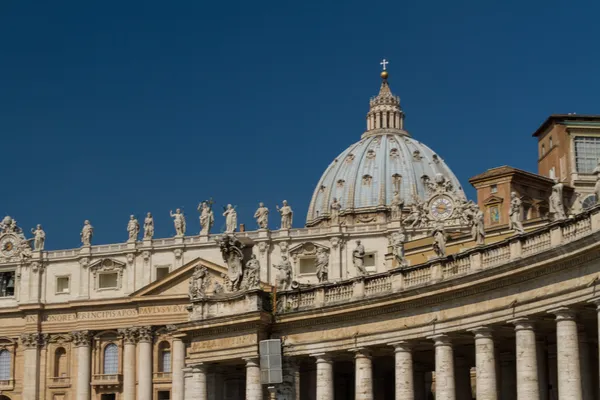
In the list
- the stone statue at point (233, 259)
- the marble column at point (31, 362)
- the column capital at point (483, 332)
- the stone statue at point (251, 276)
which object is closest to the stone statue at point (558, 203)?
the column capital at point (483, 332)

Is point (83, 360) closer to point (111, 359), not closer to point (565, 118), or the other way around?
point (111, 359)

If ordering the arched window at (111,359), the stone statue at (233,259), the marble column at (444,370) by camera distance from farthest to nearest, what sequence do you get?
the arched window at (111,359), the stone statue at (233,259), the marble column at (444,370)

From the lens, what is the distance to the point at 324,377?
5847 centimetres

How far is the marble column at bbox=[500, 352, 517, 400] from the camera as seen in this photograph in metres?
56.5

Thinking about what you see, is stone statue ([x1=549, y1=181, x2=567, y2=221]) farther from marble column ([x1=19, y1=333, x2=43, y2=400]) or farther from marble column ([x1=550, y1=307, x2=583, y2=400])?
marble column ([x1=19, y1=333, x2=43, y2=400])

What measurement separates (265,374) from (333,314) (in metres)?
4.75

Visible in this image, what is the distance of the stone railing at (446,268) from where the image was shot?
47031mm

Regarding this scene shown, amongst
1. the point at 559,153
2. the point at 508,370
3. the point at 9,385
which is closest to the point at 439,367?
the point at 508,370

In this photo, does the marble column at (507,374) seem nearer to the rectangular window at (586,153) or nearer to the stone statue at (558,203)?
the stone statue at (558,203)

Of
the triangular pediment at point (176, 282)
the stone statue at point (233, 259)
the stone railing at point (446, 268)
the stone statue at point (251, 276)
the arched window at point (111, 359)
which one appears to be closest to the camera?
the stone railing at point (446, 268)

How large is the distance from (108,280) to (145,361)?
1010 centimetres

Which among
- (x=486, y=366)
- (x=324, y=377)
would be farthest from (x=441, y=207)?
(x=486, y=366)

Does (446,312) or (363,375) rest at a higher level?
(446,312)

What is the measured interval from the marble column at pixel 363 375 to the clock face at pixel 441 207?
70.0 m
